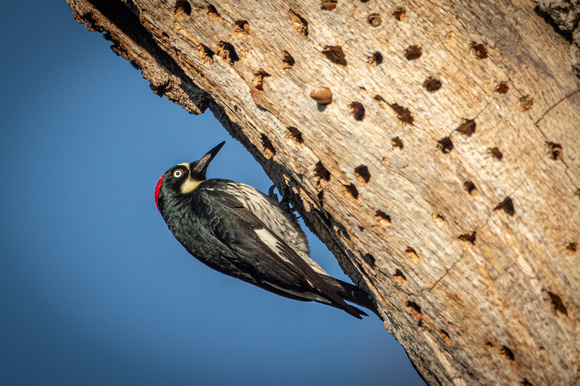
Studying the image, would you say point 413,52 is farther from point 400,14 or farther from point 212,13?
point 212,13

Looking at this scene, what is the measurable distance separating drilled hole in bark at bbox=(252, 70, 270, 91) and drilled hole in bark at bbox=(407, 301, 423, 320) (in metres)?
1.30

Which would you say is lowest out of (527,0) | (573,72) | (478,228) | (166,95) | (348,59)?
(478,228)

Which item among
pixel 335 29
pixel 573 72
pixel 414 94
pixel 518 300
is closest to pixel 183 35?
pixel 335 29

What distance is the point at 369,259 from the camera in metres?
2.13

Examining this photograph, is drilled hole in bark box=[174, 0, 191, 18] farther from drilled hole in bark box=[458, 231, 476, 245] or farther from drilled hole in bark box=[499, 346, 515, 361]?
drilled hole in bark box=[499, 346, 515, 361]

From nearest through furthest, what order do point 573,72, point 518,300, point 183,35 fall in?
point 518,300
point 573,72
point 183,35

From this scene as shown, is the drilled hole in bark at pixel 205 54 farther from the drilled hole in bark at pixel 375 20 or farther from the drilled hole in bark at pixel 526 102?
the drilled hole in bark at pixel 526 102

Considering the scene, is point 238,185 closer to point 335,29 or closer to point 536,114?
point 335,29

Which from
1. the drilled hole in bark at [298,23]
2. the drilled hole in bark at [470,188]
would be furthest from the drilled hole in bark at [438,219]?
the drilled hole in bark at [298,23]

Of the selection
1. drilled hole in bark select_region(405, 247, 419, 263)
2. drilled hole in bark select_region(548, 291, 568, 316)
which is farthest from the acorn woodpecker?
drilled hole in bark select_region(548, 291, 568, 316)

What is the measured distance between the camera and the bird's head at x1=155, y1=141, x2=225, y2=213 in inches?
150

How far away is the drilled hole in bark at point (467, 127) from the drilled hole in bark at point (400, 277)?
71 centimetres

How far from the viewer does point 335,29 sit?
73.3 inches

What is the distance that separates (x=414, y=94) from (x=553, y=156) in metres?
0.63
